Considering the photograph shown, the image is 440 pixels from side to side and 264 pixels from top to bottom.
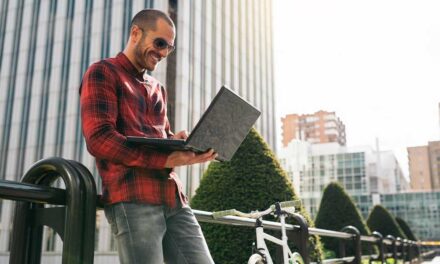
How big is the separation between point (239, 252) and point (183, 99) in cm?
2275

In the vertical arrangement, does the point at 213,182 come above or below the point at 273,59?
below

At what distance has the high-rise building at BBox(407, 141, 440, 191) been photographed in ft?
389

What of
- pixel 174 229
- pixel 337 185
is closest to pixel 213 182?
pixel 174 229

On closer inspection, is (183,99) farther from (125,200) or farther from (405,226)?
(125,200)

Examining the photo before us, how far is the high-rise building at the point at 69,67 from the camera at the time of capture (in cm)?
2881

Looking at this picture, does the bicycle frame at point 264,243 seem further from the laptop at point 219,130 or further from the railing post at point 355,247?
the railing post at point 355,247

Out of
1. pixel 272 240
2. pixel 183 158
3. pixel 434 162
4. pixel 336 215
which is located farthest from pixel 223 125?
pixel 434 162

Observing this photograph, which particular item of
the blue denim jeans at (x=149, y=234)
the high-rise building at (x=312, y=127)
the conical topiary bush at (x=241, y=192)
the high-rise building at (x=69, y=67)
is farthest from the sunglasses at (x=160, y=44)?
the high-rise building at (x=312, y=127)

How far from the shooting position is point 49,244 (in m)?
28.2

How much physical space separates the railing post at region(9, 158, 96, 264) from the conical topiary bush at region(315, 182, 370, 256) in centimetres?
1226

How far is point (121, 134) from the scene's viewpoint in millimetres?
1751

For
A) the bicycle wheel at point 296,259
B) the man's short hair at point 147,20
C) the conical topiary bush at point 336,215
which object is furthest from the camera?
the conical topiary bush at point 336,215

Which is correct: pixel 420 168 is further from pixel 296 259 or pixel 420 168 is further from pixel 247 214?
pixel 247 214

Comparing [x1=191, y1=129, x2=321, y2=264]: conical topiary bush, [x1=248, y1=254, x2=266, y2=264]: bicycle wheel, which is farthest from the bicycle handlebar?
[x1=191, y1=129, x2=321, y2=264]: conical topiary bush
